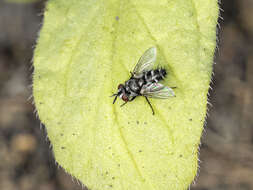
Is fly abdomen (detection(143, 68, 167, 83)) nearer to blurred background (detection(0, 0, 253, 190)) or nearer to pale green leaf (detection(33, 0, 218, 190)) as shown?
pale green leaf (detection(33, 0, 218, 190))

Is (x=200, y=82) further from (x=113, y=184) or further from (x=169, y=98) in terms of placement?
(x=113, y=184)

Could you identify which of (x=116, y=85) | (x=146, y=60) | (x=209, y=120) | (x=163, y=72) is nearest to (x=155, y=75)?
(x=146, y=60)

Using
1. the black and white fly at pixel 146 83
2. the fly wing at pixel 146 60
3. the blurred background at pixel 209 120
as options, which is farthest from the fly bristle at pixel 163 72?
the blurred background at pixel 209 120

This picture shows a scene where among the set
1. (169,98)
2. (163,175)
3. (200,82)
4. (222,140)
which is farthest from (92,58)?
(222,140)

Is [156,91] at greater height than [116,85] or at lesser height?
lesser

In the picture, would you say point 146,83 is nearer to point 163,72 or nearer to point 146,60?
point 146,60
